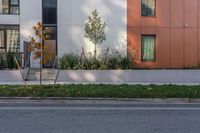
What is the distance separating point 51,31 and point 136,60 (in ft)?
21.2

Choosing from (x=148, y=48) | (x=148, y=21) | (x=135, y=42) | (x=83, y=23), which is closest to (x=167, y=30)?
(x=148, y=21)

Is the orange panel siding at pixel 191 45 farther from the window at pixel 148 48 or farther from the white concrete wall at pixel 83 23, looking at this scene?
the white concrete wall at pixel 83 23

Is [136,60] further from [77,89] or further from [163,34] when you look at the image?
[77,89]

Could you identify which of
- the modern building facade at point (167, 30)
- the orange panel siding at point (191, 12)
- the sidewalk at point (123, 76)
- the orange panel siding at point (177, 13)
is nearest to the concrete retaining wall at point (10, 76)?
the sidewalk at point (123, 76)

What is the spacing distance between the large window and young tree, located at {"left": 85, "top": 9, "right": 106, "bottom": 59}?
5261mm

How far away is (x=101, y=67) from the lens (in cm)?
2439

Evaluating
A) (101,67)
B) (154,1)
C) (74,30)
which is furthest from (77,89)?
(154,1)

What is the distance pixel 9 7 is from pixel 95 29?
682 centimetres

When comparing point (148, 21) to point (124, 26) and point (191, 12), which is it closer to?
point (124, 26)

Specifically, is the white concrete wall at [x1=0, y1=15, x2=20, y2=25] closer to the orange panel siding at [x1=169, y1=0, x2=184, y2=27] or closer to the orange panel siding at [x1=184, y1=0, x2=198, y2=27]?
the orange panel siding at [x1=169, y1=0, x2=184, y2=27]

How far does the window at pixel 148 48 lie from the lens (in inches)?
1125

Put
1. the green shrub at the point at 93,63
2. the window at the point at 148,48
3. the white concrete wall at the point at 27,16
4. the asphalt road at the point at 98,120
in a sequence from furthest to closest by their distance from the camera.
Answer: the window at the point at 148,48 → the white concrete wall at the point at 27,16 → the green shrub at the point at 93,63 → the asphalt road at the point at 98,120

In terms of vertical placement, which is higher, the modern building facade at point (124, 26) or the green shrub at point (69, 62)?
the modern building facade at point (124, 26)

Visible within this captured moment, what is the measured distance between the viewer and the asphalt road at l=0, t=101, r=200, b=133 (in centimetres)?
885
